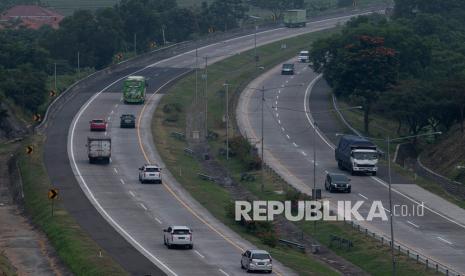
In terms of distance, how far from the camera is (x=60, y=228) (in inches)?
3487

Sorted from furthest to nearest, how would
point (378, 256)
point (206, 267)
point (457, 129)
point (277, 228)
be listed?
point (457, 129) < point (277, 228) < point (378, 256) < point (206, 267)

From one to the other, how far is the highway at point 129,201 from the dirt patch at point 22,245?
11.5 ft

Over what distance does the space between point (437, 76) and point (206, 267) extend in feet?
306

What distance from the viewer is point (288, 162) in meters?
125

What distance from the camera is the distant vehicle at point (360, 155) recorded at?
114 m

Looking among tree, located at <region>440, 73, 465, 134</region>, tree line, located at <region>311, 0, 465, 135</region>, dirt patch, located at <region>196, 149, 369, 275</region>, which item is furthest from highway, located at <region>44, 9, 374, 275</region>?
tree, located at <region>440, 73, 465, 134</region>

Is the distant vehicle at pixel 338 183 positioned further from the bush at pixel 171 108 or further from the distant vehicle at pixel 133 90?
the distant vehicle at pixel 133 90

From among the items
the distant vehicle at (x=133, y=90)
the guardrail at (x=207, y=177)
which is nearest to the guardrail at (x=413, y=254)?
the guardrail at (x=207, y=177)

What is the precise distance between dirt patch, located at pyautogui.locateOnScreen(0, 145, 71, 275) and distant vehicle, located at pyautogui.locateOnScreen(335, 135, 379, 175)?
29.6m

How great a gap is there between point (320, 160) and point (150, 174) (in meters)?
22.7

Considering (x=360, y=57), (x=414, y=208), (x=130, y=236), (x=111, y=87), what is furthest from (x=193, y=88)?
→ (x=130, y=236)

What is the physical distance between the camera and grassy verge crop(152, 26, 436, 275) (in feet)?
271

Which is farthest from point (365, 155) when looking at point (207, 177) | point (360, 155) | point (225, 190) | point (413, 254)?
point (413, 254)

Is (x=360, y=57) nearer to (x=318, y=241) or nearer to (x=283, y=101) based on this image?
(x=283, y=101)
